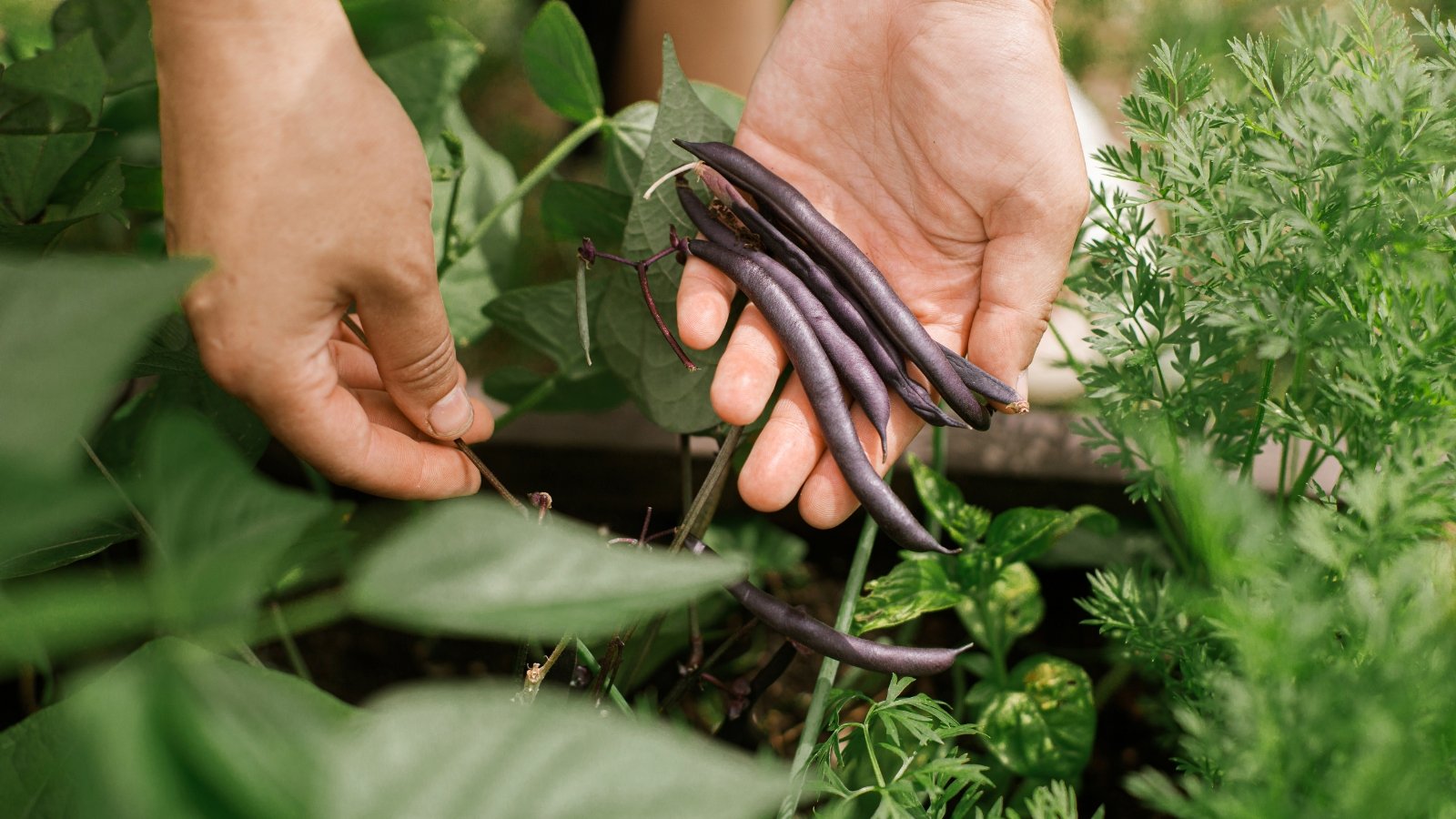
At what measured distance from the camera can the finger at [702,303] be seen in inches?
36.9

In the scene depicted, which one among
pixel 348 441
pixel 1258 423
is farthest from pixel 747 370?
pixel 1258 423

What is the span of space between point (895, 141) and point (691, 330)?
0.39 meters

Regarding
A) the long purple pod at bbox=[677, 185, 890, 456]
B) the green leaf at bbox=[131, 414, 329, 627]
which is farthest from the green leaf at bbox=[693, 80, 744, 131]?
the green leaf at bbox=[131, 414, 329, 627]

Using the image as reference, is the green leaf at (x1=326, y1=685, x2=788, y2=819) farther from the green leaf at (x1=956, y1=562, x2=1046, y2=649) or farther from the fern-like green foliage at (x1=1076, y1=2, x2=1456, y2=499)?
the green leaf at (x1=956, y1=562, x2=1046, y2=649)

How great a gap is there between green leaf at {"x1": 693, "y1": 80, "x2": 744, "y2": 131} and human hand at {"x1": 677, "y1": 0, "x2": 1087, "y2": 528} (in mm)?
84

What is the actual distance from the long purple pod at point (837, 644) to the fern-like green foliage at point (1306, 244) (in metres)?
0.25

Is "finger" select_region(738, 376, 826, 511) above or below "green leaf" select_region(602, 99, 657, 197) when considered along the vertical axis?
below

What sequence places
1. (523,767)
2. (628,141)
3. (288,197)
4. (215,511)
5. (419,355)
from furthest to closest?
1. (628,141)
2. (419,355)
3. (288,197)
4. (215,511)
5. (523,767)

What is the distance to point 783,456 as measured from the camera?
36.4 inches

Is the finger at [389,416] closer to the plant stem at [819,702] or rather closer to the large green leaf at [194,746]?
the plant stem at [819,702]

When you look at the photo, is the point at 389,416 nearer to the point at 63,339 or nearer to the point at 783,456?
the point at 783,456

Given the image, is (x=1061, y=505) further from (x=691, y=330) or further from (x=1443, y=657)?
(x=1443, y=657)

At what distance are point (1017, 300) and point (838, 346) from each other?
200mm

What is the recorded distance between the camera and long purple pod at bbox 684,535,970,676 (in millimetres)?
827
